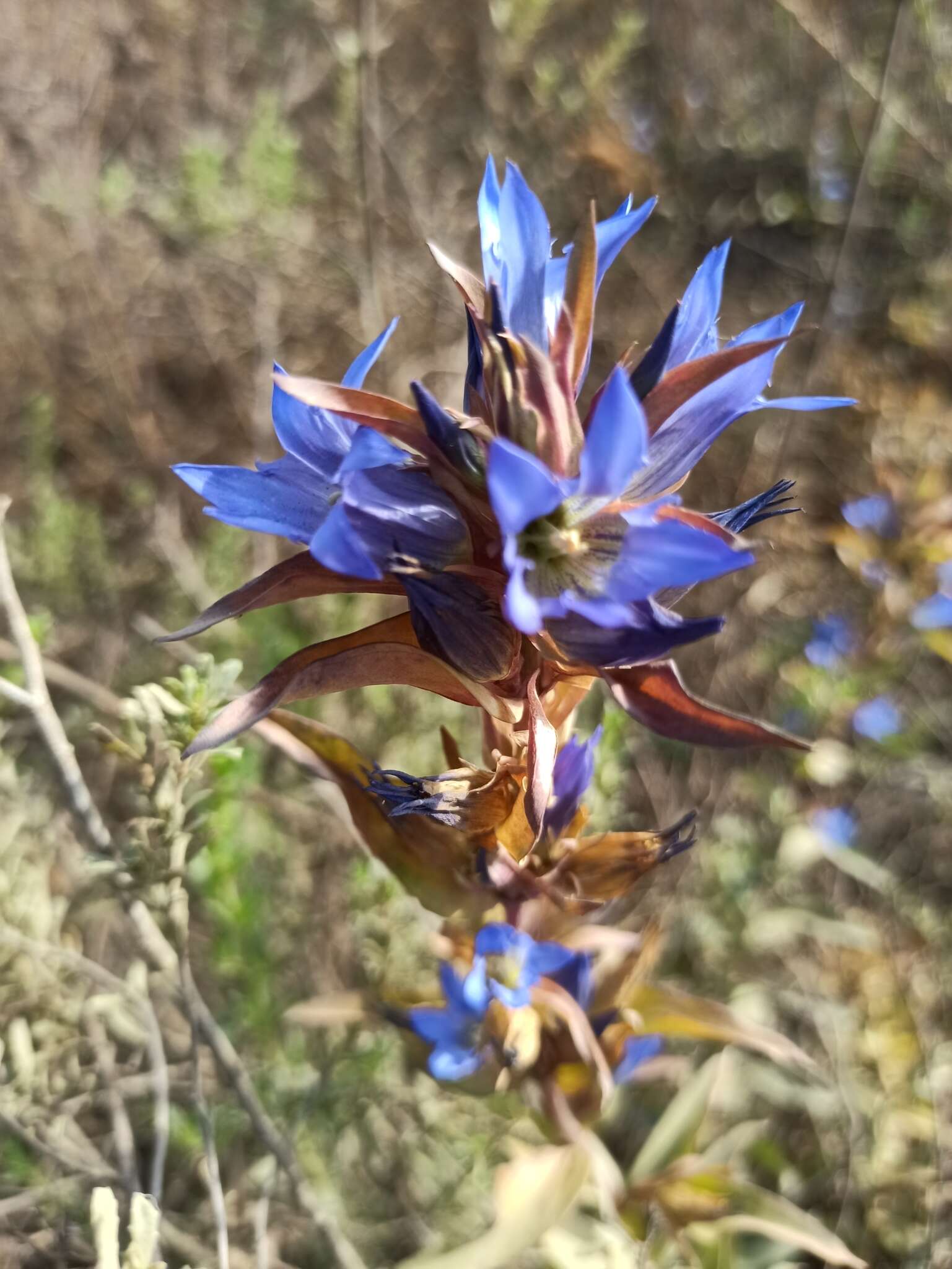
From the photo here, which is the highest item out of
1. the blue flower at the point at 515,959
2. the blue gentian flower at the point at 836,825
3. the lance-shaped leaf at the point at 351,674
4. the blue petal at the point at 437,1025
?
the lance-shaped leaf at the point at 351,674

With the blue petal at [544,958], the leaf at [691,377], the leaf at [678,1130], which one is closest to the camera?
the leaf at [691,377]

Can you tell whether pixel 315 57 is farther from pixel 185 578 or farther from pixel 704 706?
pixel 704 706

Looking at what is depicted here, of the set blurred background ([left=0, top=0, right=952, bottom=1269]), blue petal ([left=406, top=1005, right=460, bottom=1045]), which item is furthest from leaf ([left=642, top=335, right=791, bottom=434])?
blue petal ([left=406, top=1005, right=460, bottom=1045])

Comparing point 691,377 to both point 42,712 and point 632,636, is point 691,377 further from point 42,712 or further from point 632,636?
point 42,712

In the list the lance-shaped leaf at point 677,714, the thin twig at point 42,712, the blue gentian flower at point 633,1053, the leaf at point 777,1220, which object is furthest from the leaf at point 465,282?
the leaf at point 777,1220

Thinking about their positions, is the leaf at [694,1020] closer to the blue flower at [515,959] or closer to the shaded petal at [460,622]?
the blue flower at [515,959]

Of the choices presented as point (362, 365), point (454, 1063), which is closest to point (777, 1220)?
point (454, 1063)

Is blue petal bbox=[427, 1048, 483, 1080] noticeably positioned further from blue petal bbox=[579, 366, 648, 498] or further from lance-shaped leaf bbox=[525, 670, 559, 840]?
blue petal bbox=[579, 366, 648, 498]
